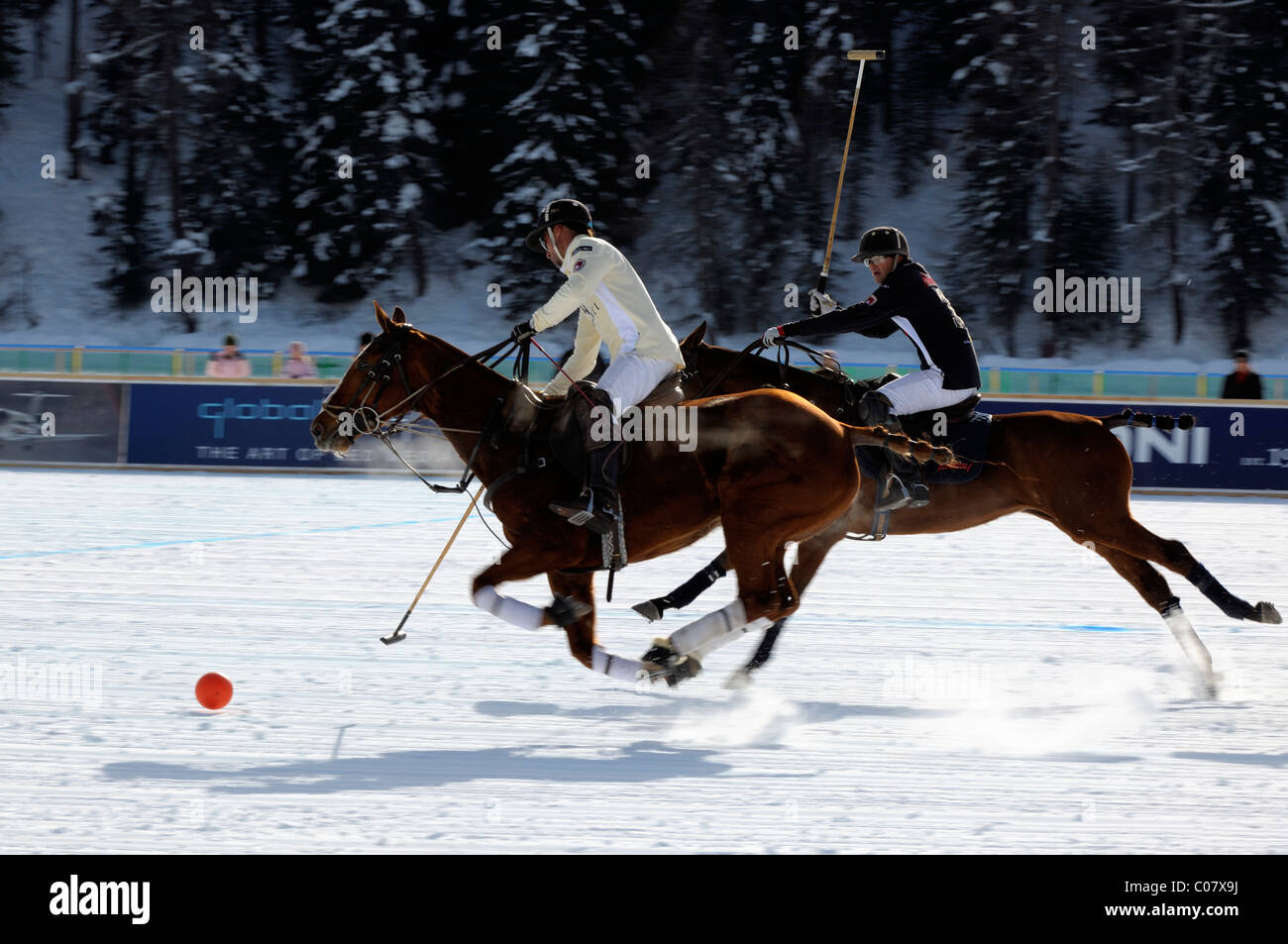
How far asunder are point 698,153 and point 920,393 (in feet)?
90.5

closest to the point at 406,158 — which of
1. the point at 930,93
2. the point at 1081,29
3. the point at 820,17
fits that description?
the point at 820,17

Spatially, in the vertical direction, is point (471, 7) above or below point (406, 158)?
above

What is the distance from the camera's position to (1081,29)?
39.3 meters

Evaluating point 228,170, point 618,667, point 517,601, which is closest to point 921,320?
point 618,667

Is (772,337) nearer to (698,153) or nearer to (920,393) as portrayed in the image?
(920,393)

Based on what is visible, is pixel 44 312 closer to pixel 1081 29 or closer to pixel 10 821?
pixel 1081 29

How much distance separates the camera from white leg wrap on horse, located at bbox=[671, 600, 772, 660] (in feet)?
→ 21.7

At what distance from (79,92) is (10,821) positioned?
41.0 m

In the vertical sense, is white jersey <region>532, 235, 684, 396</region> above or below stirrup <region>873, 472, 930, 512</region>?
above

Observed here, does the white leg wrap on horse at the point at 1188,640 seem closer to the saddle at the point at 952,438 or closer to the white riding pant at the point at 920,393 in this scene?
the saddle at the point at 952,438

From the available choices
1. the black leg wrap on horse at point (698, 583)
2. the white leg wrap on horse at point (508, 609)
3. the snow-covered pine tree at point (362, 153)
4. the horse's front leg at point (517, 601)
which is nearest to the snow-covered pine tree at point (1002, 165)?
the snow-covered pine tree at point (362, 153)

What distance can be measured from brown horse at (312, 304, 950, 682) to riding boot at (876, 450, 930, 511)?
0.98 m

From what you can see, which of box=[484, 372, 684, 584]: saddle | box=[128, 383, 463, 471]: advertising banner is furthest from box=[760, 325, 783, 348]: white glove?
box=[128, 383, 463, 471]: advertising banner

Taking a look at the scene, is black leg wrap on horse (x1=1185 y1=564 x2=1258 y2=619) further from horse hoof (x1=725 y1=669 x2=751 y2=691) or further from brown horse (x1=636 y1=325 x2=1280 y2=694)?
horse hoof (x1=725 y1=669 x2=751 y2=691)
